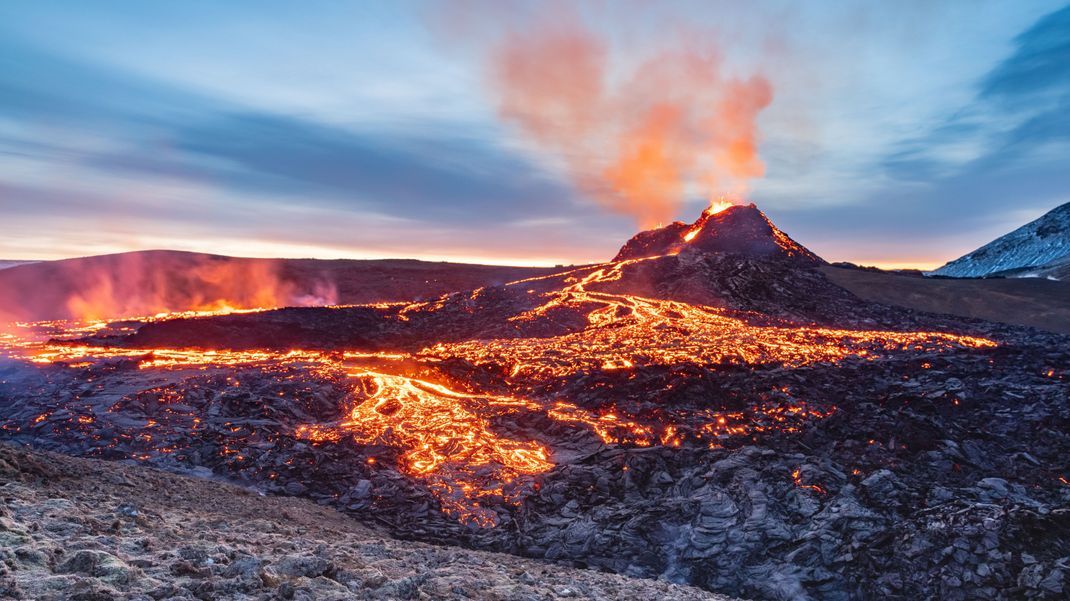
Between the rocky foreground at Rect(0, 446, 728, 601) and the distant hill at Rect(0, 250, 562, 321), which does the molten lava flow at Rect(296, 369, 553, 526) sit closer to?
the rocky foreground at Rect(0, 446, 728, 601)

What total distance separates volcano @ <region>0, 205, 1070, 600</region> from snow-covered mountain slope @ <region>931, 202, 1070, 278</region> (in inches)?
3587

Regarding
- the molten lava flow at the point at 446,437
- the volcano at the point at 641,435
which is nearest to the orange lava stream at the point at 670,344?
the volcano at the point at 641,435

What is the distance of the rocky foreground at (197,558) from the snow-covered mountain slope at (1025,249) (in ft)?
349

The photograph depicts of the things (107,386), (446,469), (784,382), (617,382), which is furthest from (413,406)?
(784,382)

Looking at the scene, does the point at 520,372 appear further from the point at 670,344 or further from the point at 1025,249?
the point at 1025,249

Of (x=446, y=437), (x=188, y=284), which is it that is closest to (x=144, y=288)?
(x=188, y=284)

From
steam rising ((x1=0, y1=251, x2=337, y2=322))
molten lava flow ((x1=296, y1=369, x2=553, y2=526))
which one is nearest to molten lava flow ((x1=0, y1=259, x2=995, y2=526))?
molten lava flow ((x1=296, y1=369, x2=553, y2=526))

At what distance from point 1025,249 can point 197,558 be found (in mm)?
131205

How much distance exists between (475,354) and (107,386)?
11.8m

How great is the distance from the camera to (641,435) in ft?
48.0

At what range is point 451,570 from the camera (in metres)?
6.94

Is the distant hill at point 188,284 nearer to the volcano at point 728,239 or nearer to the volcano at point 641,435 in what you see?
the volcano at point 728,239

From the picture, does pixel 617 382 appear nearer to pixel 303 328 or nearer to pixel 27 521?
pixel 27 521

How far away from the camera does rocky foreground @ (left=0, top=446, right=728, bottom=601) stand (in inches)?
201
